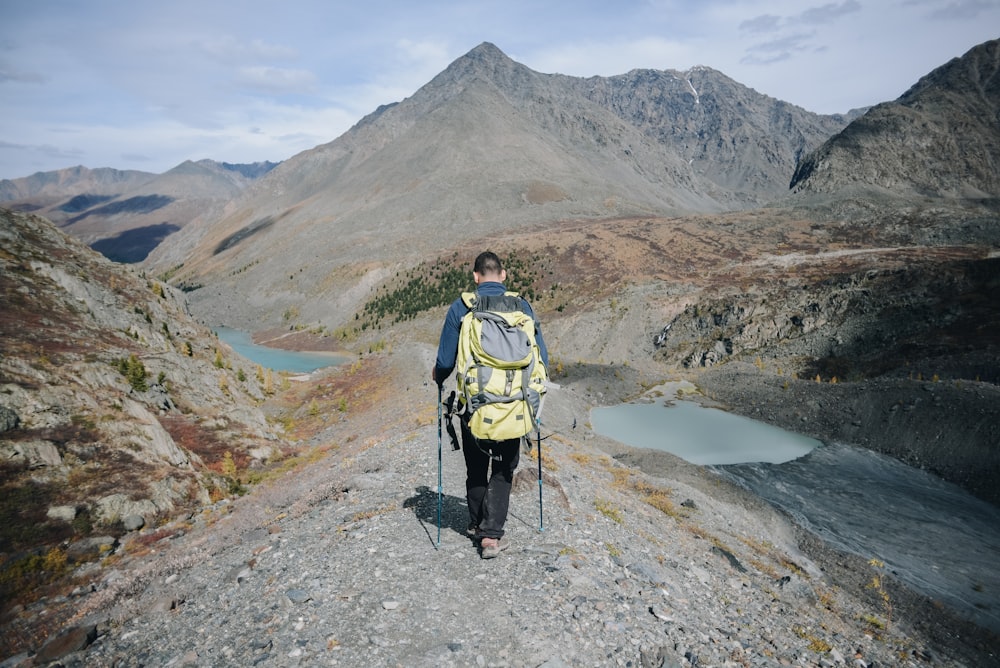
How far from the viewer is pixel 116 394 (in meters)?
17.3

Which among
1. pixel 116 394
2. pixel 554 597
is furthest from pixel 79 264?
Result: pixel 554 597

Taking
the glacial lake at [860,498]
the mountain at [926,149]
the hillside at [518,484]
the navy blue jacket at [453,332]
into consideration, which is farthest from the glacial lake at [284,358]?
the mountain at [926,149]

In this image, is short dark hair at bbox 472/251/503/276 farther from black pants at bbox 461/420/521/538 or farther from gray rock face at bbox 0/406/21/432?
gray rock face at bbox 0/406/21/432

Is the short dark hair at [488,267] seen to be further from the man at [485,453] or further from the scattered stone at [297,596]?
the scattered stone at [297,596]

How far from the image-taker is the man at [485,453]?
6.45m

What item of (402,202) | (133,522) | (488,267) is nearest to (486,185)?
(402,202)

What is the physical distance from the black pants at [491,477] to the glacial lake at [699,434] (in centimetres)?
1870

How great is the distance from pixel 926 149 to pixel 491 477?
169 meters

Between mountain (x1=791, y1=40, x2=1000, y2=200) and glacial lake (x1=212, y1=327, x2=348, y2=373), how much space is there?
123 meters

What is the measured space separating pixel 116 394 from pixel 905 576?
2513 cm

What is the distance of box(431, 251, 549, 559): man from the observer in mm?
6449

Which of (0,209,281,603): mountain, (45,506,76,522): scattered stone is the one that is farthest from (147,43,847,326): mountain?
(45,506,76,522): scattered stone

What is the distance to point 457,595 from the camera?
618cm

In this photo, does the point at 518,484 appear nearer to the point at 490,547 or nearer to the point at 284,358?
the point at 490,547
